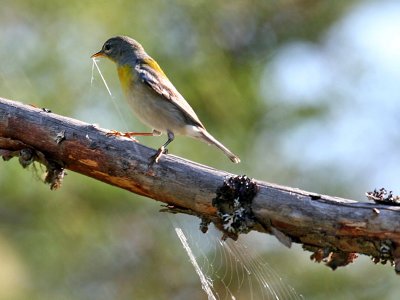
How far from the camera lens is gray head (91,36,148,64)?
5133 millimetres

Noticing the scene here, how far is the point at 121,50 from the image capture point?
5.20 m

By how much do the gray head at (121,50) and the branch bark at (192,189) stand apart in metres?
1.29

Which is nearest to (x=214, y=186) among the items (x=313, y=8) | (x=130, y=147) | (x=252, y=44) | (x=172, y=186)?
(x=172, y=186)

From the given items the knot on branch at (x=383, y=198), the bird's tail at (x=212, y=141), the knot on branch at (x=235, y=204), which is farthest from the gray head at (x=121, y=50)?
the knot on branch at (x=383, y=198)

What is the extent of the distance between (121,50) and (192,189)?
187cm

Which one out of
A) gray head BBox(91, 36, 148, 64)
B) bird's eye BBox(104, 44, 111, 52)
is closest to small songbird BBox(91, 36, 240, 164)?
gray head BBox(91, 36, 148, 64)

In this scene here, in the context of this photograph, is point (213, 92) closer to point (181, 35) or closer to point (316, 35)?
point (181, 35)

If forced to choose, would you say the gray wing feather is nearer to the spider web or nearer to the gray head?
the gray head

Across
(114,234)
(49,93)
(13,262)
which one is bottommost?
(13,262)

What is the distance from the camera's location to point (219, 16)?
6.55m

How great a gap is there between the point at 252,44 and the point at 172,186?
118 inches

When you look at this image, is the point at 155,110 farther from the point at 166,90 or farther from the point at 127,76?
the point at 127,76

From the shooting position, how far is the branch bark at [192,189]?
3.23m

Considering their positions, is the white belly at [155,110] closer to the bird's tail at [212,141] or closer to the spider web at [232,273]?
the bird's tail at [212,141]
